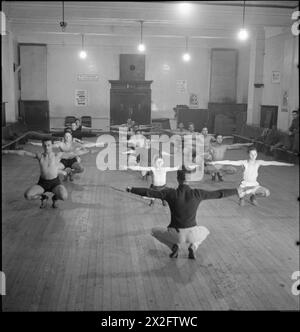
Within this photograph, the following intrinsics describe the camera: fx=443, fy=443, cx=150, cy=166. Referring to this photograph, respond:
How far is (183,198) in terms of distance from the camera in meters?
4.82

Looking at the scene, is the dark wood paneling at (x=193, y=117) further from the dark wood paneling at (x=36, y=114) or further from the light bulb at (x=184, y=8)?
the light bulb at (x=184, y=8)

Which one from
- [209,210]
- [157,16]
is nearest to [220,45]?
[157,16]

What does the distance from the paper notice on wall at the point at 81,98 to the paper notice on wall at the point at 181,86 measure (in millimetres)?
4160

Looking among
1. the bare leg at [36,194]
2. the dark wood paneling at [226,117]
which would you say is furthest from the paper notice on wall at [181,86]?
the bare leg at [36,194]

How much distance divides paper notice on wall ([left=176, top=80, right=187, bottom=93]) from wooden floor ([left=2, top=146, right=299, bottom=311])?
12.5m

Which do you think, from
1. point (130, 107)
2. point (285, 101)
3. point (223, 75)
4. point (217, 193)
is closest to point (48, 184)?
point (217, 193)

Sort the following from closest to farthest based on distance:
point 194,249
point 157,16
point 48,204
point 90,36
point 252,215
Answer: point 194,249, point 252,215, point 48,204, point 157,16, point 90,36

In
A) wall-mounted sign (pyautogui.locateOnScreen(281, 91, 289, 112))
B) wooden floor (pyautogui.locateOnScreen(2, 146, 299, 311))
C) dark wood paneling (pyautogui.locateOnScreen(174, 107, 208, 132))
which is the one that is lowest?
wooden floor (pyautogui.locateOnScreen(2, 146, 299, 311))

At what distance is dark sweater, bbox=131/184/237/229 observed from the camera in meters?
4.79

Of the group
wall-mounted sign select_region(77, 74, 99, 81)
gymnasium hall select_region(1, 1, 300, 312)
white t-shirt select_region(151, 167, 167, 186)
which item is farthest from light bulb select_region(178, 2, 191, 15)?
wall-mounted sign select_region(77, 74, 99, 81)

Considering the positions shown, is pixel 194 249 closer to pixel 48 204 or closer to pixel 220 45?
pixel 48 204

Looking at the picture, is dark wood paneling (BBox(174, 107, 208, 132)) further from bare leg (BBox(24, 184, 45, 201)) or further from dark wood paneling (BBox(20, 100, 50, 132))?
bare leg (BBox(24, 184, 45, 201))

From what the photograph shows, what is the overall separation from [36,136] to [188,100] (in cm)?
707

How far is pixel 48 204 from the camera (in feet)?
24.8
